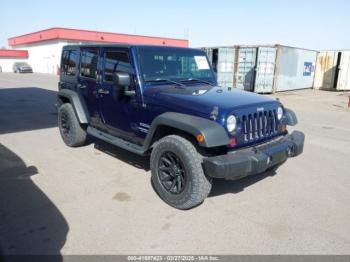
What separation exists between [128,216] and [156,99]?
150cm

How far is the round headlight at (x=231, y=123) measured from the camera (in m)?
3.38

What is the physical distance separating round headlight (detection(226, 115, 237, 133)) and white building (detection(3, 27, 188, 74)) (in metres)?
33.7

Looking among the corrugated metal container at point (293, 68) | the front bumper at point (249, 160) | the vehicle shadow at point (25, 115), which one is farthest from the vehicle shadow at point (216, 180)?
the corrugated metal container at point (293, 68)

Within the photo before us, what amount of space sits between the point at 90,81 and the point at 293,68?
51.5 feet

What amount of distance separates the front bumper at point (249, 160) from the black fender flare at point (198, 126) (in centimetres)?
19

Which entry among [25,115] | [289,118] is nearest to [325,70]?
[289,118]

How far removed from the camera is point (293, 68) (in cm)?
1806

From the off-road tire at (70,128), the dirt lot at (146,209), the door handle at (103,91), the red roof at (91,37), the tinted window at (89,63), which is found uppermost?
the red roof at (91,37)

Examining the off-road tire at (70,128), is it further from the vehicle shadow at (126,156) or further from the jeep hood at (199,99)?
the jeep hood at (199,99)

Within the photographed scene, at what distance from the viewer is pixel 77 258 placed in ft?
9.00

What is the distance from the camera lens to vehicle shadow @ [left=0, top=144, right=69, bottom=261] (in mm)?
2869

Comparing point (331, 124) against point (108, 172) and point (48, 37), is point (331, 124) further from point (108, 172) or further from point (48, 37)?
point (48, 37)

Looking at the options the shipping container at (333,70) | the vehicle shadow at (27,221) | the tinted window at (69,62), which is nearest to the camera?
the vehicle shadow at (27,221)

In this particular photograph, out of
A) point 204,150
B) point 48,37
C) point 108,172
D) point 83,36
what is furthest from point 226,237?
point 48,37
